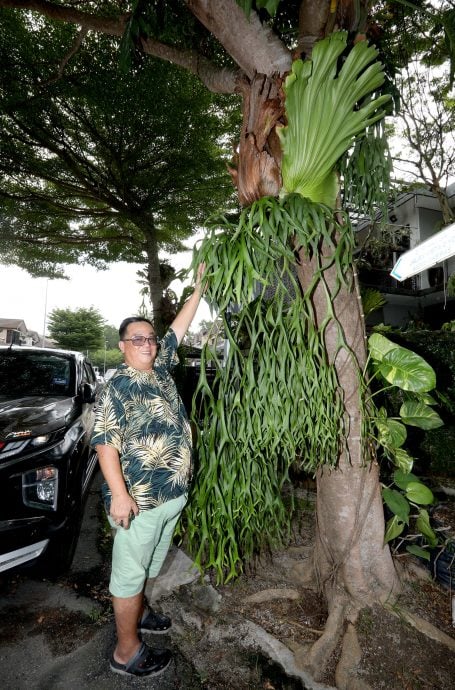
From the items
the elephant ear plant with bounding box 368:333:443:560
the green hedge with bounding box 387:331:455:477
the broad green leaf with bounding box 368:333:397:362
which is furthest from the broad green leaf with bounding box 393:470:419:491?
the green hedge with bounding box 387:331:455:477

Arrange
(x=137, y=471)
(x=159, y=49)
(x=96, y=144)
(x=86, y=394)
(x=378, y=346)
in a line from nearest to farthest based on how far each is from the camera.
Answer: (x=137, y=471) < (x=378, y=346) < (x=159, y=49) < (x=86, y=394) < (x=96, y=144)

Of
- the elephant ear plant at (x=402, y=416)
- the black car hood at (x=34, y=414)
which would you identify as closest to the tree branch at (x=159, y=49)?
the elephant ear plant at (x=402, y=416)

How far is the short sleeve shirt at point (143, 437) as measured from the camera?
5.87 ft

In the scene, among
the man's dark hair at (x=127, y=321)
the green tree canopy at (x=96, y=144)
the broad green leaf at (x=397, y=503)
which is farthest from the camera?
the green tree canopy at (x=96, y=144)

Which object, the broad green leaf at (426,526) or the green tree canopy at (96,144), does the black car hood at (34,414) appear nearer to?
the broad green leaf at (426,526)

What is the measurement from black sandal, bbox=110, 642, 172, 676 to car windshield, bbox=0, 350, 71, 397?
7.24 feet

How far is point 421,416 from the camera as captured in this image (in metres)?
2.27

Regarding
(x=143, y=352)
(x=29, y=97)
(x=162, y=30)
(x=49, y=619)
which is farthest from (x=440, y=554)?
(x=29, y=97)

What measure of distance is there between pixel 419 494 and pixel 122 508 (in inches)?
67.8

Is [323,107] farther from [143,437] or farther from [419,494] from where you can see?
[419,494]

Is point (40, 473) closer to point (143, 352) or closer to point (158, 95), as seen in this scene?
point (143, 352)

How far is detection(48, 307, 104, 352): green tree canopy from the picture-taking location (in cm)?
4134

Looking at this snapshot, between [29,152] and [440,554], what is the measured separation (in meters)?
10.4

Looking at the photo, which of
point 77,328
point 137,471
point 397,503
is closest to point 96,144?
point 137,471
